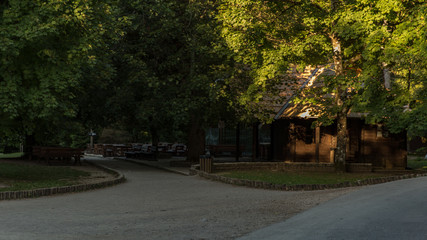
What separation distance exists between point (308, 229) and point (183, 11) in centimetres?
2060

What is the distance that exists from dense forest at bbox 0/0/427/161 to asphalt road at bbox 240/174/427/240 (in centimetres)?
742

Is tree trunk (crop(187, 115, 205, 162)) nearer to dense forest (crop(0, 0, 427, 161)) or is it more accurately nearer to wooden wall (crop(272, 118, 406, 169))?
dense forest (crop(0, 0, 427, 161))

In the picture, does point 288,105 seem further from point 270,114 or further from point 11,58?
point 11,58

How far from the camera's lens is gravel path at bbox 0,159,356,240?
8922mm

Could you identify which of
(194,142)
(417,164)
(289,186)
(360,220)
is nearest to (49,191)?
(289,186)

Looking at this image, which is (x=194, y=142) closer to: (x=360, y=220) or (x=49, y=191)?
(x=49, y=191)

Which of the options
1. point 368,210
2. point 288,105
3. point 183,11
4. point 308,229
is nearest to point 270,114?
point 288,105

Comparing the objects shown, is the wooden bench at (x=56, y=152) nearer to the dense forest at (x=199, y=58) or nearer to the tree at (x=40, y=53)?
the dense forest at (x=199, y=58)

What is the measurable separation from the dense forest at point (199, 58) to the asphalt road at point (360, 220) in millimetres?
7415

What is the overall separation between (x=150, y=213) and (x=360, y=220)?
4.55 m

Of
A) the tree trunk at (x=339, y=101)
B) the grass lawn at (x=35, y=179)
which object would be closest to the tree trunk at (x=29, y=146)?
the grass lawn at (x=35, y=179)

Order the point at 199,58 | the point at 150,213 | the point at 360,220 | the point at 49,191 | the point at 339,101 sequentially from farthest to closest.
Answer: the point at 199,58, the point at 339,101, the point at 49,191, the point at 150,213, the point at 360,220

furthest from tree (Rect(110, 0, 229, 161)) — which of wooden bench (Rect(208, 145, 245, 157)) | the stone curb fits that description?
wooden bench (Rect(208, 145, 245, 157))

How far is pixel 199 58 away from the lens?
26.2m
